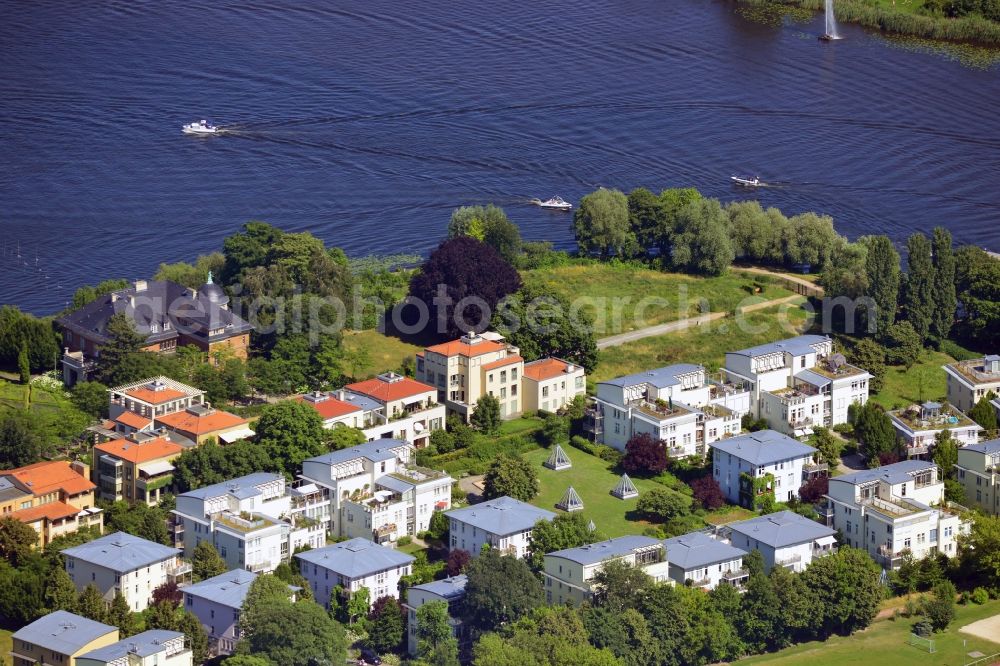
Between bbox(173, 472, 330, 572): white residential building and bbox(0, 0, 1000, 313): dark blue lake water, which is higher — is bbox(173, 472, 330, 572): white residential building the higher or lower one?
the lower one

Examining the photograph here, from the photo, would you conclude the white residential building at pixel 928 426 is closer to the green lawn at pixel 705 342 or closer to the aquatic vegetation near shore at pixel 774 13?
the green lawn at pixel 705 342

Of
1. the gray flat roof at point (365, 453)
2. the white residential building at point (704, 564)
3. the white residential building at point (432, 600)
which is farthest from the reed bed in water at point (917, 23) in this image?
the white residential building at point (432, 600)

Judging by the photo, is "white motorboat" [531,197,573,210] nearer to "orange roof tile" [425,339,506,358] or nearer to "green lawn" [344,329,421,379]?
"green lawn" [344,329,421,379]

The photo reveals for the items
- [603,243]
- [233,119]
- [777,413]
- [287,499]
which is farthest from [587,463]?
[233,119]

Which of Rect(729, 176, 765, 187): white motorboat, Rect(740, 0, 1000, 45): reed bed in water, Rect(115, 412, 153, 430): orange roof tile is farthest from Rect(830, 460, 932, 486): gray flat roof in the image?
Rect(740, 0, 1000, 45): reed bed in water

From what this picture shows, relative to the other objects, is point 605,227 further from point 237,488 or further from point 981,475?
point 237,488

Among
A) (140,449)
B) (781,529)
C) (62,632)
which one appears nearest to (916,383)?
(781,529)
